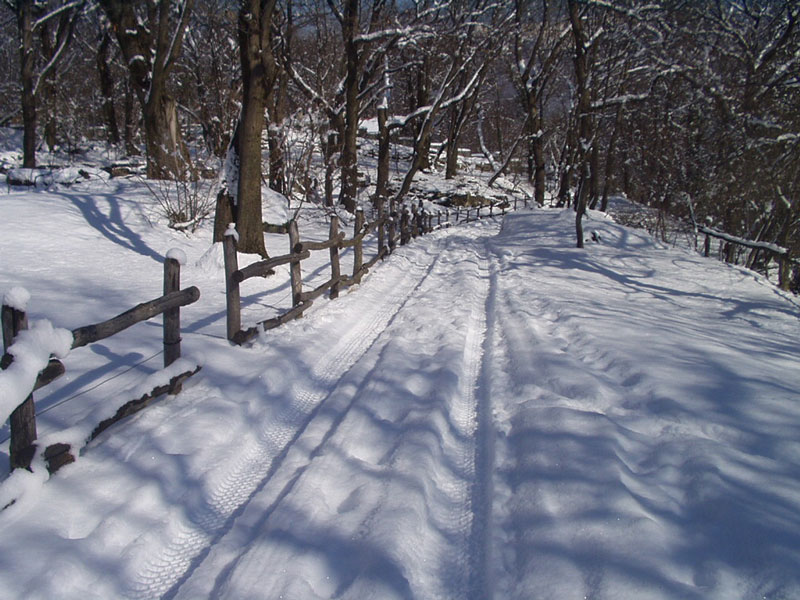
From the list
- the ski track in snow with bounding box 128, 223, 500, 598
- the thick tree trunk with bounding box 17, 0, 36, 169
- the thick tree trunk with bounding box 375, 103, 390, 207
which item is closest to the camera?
the ski track in snow with bounding box 128, 223, 500, 598

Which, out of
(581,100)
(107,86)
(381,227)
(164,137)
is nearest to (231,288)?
(381,227)

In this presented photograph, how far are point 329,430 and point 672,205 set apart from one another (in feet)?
65.7

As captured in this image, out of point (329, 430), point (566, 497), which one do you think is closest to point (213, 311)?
point (329, 430)

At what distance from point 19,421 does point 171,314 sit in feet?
4.78

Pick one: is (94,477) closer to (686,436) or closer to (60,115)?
(686,436)

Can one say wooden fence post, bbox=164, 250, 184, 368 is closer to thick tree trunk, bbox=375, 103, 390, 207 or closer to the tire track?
the tire track

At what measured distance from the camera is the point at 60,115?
24.4m

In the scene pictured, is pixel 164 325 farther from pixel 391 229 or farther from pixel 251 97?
pixel 391 229

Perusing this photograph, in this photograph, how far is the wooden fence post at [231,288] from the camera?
194 inches

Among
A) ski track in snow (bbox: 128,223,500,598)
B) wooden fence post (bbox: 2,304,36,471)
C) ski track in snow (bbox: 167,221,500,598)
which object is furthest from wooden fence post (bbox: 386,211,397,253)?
wooden fence post (bbox: 2,304,36,471)

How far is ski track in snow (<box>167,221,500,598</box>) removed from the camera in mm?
2229

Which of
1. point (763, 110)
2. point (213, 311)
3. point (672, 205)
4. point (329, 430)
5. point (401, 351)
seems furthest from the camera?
point (672, 205)

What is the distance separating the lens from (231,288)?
492 centimetres

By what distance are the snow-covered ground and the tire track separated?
2cm
